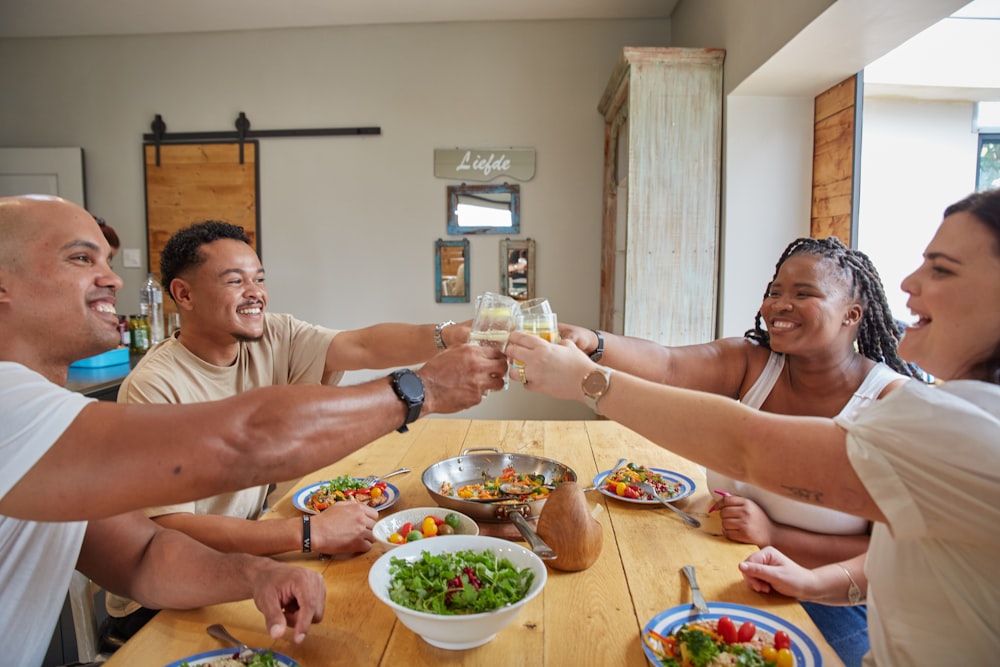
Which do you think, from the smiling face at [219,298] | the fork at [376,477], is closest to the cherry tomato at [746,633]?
the fork at [376,477]

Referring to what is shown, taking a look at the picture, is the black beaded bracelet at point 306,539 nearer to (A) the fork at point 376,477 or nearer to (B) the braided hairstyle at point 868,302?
(A) the fork at point 376,477

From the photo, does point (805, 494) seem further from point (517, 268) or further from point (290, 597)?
point (517, 268)

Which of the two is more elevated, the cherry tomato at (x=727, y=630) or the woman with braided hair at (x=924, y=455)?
the woman with braided hair at (x=924, y=455)

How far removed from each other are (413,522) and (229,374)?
2.77 feet

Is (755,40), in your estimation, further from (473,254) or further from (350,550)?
(350,550)

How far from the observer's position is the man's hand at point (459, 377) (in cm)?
126

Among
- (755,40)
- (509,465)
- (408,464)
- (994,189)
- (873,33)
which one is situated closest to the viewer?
(994,189)

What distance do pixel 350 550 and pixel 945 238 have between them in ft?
4.02

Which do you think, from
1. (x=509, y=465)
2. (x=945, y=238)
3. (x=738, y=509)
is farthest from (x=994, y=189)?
(x=509, y=465)

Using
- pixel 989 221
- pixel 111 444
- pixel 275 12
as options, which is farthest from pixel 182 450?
pixel 275 12

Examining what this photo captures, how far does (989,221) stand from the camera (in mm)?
931

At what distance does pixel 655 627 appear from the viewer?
1046 mm

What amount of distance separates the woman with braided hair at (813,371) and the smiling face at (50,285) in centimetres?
139

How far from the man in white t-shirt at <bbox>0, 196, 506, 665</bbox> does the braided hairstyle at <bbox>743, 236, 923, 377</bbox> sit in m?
1.01
